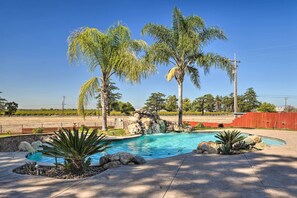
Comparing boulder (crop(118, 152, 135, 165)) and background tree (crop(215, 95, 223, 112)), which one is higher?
background tree (crop(215, 95, 223, 112))

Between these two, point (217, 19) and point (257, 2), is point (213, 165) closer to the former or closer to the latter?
point (257, 2)

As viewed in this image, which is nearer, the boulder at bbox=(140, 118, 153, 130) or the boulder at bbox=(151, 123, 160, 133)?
the boulder at bbox=(140, 118, 153, 130)

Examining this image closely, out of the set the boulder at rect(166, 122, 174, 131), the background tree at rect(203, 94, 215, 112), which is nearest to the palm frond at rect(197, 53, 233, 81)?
the boulder at rect(166, 122, 174, 131)

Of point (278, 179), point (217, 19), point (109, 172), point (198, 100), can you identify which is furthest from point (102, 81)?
point (198, 100)

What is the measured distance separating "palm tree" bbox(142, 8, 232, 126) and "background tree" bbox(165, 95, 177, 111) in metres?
58.3

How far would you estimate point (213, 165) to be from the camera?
5.79 m

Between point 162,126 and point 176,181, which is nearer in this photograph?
point 176,181

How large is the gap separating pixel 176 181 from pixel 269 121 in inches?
716

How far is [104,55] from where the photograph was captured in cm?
1636

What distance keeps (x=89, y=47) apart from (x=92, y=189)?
13.1m

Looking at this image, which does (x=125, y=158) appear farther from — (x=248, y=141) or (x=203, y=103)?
(x=203, y=103)

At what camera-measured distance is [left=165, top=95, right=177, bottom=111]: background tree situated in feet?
256

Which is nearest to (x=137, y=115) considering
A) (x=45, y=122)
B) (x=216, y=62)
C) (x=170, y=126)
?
(x=170, y=126)

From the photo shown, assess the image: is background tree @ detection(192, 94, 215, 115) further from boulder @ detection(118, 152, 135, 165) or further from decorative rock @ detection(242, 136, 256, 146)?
boulder @ detection(118, 152, 135, 165)
